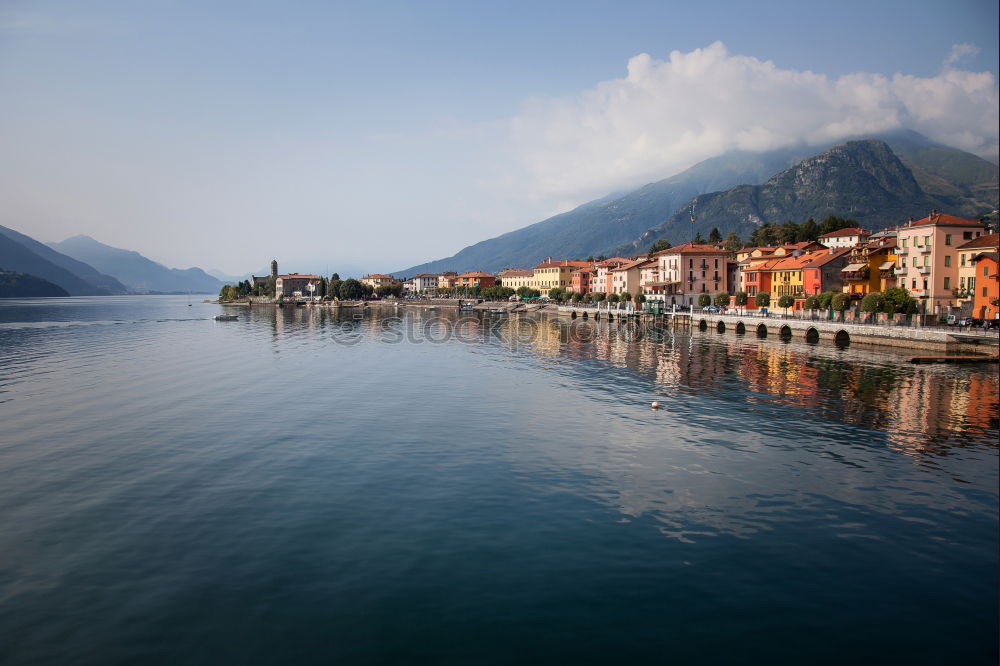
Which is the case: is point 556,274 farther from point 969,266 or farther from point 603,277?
point 969,266

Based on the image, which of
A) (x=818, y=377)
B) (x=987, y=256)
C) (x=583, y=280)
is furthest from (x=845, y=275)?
(x=583, y=280)

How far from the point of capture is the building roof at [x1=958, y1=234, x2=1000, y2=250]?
191 feet

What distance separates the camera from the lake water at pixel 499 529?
35.8 feet

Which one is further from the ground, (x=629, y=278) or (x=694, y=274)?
(x=629, y=278)

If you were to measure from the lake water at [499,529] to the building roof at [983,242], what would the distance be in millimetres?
34169

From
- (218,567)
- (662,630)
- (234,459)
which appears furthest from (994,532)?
(234,459)

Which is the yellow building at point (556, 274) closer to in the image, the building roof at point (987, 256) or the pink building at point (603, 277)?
the pink building at point (603, 277)

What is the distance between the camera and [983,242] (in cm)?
5950

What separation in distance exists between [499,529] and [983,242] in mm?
67307

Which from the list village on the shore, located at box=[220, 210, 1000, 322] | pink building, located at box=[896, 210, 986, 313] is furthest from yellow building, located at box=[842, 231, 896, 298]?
pink building, located at box=[896, 210, 986, 313]

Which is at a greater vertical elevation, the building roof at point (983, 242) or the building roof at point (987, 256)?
the building roof at point (983, 242)

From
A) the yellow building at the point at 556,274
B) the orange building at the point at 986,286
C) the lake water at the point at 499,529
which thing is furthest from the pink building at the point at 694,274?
the lake water at the point at 499,529

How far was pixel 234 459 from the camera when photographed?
71.5ft

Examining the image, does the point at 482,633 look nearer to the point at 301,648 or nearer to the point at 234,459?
the point at 301,648
